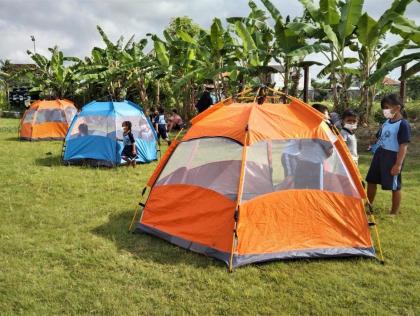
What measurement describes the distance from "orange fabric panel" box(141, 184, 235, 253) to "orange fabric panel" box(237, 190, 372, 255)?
0.21 meters

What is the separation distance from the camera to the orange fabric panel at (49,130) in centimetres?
1522

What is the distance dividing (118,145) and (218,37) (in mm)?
5930

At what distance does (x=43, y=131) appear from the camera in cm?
1534

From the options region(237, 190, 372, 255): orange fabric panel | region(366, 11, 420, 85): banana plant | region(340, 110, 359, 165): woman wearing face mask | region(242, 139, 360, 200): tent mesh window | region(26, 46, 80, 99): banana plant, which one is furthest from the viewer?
region(26, 46, 80, 99): banana plant

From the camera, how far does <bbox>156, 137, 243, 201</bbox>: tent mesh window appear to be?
4.92 metres

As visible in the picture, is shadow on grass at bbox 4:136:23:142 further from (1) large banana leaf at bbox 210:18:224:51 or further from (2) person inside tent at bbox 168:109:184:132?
(1) large banana leaf at bbox 210:18:224:51

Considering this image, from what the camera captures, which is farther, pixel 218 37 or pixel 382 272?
pixel 218 37

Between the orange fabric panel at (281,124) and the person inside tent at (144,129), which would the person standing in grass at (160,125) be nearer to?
the person inside tent at (144,129)

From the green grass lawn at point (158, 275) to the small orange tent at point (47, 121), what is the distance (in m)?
9.43

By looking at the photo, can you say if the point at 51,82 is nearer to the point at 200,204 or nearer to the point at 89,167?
the point at 89,167

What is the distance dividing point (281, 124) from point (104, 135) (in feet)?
19.5

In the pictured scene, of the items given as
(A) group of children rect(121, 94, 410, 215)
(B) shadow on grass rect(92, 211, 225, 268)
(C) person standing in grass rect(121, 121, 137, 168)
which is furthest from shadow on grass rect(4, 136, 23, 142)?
(A) group of children rect(121, 94, 410, 215)

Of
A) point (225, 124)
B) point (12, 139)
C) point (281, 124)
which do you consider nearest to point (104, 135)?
point (225, 124)

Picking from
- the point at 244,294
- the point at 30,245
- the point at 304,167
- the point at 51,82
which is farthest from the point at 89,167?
the point at 51,82
